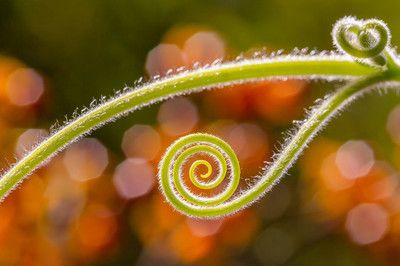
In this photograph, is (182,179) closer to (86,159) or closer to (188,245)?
(188,245)

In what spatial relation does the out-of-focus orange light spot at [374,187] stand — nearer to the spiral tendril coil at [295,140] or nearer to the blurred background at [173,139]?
the blurred background at [173,139]

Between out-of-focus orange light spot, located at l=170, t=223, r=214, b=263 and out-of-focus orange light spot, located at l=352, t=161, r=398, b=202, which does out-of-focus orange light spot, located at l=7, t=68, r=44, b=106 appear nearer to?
out-of-focus orange light spot, located at l=170, t=223, r=214, b=263

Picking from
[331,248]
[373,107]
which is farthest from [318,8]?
[331,248]

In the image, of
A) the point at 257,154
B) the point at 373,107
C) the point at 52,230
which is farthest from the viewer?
the point at 373,107

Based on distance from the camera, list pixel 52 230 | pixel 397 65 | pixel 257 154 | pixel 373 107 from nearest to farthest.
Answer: pixel 397 65, pixel 52 230, pixel 257 154, pixel 373 107

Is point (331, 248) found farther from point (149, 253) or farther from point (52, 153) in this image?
point (52, 153)

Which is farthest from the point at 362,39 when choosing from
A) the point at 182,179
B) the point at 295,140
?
the point at 182,179

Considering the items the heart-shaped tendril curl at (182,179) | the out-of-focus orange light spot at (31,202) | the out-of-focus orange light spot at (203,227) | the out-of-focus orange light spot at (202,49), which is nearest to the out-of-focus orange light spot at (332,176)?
the out-of-focus orange light spot at (203,227)
